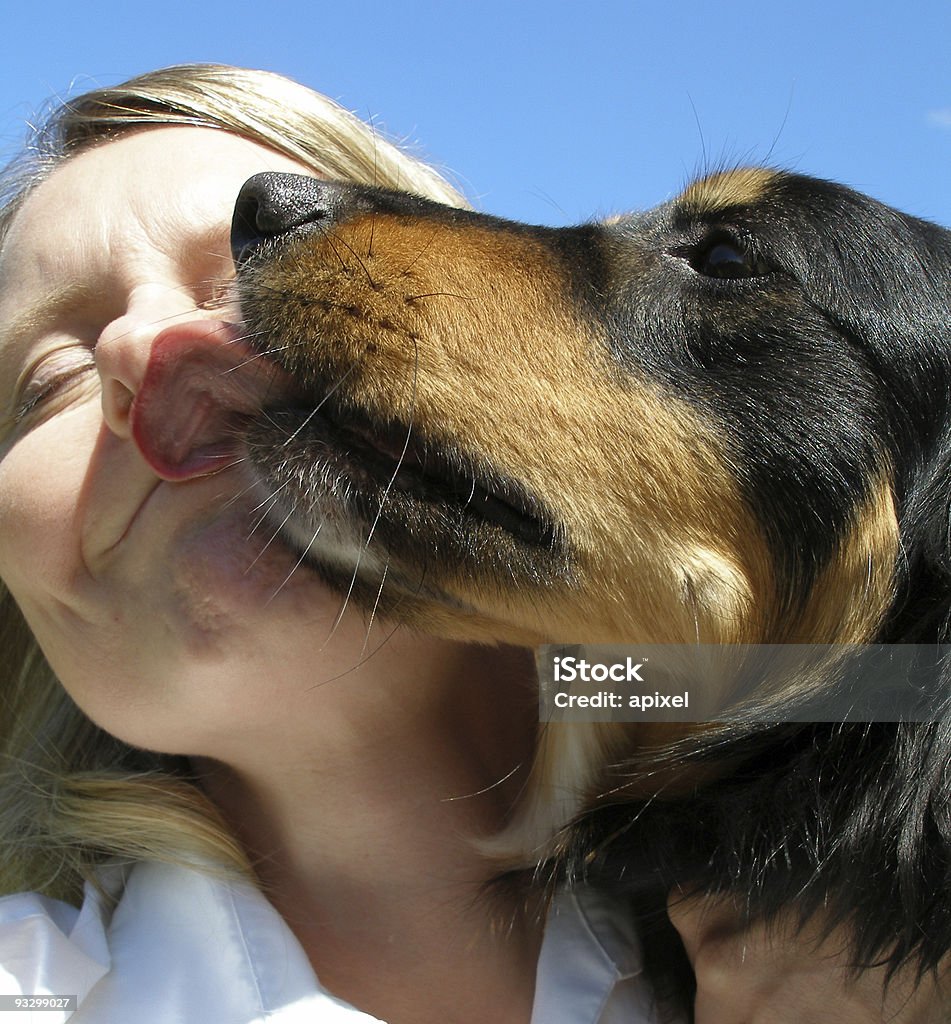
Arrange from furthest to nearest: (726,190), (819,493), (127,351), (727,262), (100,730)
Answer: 1. (100,730)
2. (726,190)
3. (727,262)
4. (819,493)
5. (127,351)

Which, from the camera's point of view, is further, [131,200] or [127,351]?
[131,200]

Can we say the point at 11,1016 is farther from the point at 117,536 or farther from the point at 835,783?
the point at 835,783

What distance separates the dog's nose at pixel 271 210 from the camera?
1.95m

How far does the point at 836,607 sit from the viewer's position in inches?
81.1

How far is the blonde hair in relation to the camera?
2283mm

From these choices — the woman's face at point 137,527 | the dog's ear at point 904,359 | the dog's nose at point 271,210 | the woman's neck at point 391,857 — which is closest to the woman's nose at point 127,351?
the woman's face at point 137,527

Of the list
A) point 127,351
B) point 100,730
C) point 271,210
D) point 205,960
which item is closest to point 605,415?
point 271,210

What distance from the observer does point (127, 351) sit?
190 centimetres

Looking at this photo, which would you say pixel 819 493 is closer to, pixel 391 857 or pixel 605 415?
pixel 605 415

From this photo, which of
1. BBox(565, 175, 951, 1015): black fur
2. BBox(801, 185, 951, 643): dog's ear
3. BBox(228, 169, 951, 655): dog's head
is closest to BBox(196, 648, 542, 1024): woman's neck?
BBox(565, 175, 951, 1015): black fur

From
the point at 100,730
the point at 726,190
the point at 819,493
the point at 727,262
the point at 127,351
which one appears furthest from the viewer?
the point at 100,730

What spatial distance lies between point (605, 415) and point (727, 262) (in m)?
0.46

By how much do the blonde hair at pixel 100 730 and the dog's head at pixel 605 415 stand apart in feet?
2.40

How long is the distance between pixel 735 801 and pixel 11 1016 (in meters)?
1.40
